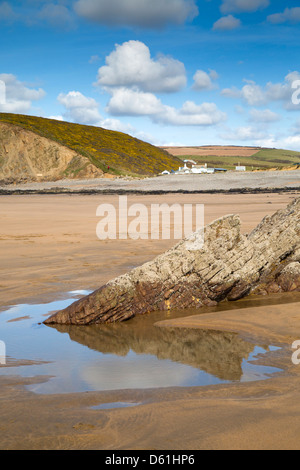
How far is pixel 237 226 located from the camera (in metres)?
7.38

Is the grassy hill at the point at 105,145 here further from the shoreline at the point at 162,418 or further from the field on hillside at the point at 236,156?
the shoreline at the point at 162,418

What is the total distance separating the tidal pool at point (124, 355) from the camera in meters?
4.21

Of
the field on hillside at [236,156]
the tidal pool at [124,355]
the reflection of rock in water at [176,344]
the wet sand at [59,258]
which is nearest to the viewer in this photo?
the tidal pool at [124,355]

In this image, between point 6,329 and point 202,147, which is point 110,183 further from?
point 202,147

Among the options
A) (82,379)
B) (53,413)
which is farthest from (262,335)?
(53,413)

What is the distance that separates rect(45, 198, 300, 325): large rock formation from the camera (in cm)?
625

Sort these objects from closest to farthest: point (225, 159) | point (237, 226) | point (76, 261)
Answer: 1. point (237, 226)
2. point (76, 261)
3. point (225, 159)

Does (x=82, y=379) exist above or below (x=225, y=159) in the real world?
below

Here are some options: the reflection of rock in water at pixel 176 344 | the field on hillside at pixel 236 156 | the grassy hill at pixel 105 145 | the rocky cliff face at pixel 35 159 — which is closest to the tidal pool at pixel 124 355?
the reflection of rock in water at pixel 176 344

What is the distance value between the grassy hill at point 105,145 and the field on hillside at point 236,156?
1104 inches

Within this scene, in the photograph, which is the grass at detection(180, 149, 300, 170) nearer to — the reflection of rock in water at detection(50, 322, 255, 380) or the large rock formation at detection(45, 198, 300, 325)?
the large rock formation at detection(45, 198, 300, 325)

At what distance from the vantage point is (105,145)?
285 ft

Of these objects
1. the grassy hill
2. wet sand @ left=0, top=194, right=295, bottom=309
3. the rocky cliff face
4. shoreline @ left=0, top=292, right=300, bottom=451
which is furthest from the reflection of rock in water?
the grassy hill

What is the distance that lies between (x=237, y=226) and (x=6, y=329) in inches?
141
